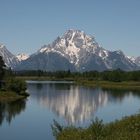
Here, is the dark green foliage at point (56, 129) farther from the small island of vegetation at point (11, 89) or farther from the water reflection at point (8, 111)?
the small island of vegetation at point (11, 89)

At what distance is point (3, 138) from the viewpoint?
6009 centimetres

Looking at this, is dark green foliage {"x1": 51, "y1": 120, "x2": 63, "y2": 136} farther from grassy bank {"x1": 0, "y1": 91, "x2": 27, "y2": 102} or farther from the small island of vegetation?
the small island of vegetation

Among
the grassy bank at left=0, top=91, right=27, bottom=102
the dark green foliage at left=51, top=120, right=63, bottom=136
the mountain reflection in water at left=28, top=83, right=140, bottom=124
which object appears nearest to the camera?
the dark green foliage at left=51, top=120, right=63, bottom=136

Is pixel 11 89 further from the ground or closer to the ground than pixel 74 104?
further from the ground

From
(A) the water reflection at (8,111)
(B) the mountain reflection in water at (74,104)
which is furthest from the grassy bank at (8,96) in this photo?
(A) the water reflection at (8,111)

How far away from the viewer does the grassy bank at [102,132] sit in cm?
2159

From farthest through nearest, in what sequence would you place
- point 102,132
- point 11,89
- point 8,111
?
point 11,89
point 8,111
point 102,132

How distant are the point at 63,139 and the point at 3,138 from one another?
1465 inches

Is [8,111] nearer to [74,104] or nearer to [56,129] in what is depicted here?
[74,104]

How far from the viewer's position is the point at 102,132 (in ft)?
72.5

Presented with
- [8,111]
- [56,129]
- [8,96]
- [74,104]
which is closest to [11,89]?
[8,96]

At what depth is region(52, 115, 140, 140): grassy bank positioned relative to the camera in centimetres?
2159

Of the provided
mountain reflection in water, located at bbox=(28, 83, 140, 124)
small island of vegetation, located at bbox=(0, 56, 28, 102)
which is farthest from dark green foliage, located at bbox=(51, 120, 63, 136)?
small island of vegetation, located at bbox=(0, 56, 28, 102)

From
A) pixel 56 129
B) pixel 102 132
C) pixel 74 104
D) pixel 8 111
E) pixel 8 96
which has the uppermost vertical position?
pixel 102 132
